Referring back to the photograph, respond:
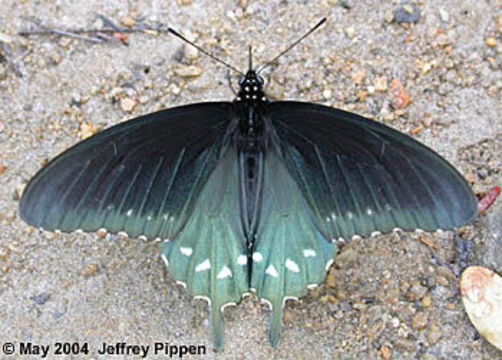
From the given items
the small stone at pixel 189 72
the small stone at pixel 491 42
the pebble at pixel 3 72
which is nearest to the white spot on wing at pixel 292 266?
the small stone at pixel 189 72

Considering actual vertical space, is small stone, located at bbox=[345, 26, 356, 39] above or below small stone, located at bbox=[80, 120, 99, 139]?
above

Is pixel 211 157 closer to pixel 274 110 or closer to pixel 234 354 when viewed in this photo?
pixel 274 110

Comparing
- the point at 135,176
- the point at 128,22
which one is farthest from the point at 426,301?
the point at 128,22

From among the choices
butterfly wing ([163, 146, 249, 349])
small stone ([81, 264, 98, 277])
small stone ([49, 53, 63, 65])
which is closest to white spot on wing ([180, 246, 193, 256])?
butterfly wing ([163, 146, 249, 349])

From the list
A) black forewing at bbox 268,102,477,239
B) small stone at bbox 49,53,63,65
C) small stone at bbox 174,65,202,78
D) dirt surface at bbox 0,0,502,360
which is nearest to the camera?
black forewing at bbox 268,102,477,239

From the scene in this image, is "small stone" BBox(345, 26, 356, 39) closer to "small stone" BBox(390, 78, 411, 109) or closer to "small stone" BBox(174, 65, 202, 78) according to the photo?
"small stone" BBox(390, 78, 411, 109)

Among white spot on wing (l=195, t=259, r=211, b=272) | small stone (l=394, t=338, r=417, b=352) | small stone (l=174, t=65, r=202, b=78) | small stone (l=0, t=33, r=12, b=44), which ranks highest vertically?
small stone (l=0, t=33, r=12, b=44)

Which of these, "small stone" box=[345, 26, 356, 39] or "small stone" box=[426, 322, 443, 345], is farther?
"small stone" box=[345, 26, 356, 39]

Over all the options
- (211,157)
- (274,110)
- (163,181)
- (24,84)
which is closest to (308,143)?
(274,110)
